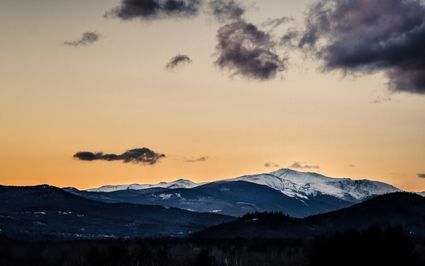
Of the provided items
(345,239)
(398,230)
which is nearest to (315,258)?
(345,239)

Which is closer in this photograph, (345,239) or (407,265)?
(407,265)

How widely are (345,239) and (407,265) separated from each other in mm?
17019

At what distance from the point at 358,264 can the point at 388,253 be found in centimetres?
717

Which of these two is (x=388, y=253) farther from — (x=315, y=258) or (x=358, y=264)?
(x=315, y=258)

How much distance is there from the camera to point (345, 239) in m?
156

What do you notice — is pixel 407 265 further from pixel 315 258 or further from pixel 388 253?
pixel 315 258

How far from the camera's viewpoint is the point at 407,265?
143750mm

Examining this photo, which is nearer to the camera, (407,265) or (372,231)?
(407,265)

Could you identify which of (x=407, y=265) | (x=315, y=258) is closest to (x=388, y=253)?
(x=407, y=265)

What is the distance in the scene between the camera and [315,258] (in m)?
155

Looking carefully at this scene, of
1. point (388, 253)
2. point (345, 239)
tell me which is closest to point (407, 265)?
point (388, 253)

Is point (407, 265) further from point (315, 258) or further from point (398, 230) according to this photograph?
point (315, 258)

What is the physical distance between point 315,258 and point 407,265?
854 inches

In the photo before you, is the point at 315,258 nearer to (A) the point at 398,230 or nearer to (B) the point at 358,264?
(B) the point at 358,264
